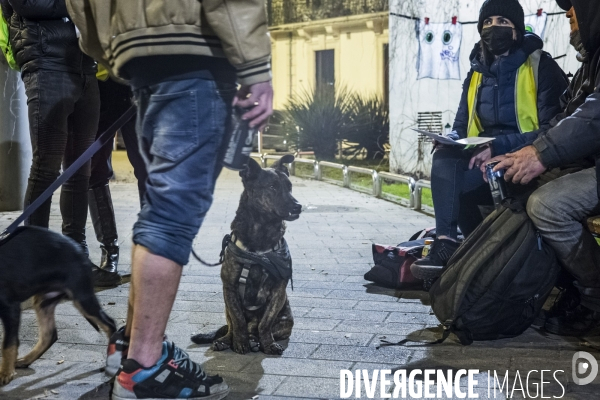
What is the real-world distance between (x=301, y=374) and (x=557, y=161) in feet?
4.95

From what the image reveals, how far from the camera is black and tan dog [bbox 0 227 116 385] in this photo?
3150mm

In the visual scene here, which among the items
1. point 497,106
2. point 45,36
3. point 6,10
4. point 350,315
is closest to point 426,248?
point 350,315

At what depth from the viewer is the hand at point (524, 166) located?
12.5 ft

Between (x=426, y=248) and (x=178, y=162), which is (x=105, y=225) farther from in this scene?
(x=178, y=162)

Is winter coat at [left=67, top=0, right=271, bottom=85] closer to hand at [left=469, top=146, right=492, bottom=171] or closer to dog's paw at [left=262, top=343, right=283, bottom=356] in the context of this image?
dog's paw at [left=262, top=343, right=283, bottom=356]

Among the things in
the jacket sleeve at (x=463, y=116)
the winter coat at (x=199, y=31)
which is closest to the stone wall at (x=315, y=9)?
the jacket sleeve at (x=463, y=116)

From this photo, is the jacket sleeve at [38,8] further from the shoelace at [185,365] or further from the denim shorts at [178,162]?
the shoelace at [185,365]

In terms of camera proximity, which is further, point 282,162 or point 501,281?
point 282,162

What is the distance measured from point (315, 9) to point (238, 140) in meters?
28.8

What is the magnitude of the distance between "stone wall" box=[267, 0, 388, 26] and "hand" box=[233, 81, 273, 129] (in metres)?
26.2

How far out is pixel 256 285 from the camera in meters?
3.76

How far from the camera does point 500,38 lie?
17.0 feet

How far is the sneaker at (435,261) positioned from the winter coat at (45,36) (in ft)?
7.36

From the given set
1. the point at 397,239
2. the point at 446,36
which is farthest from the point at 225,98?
Answer: the point at 446,36
